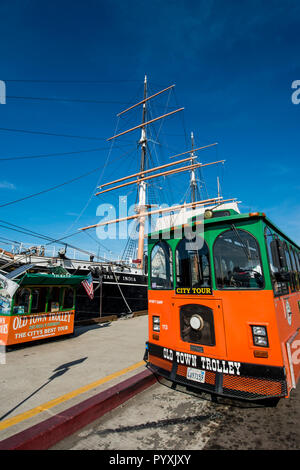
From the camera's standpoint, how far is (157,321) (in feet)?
Result: 15.6

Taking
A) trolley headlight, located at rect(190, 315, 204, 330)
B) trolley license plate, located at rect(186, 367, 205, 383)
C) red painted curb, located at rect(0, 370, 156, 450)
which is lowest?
red painted curb, located at rect(0, 370, 156, 450)

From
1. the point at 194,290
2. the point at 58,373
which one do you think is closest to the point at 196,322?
the point at 194,290

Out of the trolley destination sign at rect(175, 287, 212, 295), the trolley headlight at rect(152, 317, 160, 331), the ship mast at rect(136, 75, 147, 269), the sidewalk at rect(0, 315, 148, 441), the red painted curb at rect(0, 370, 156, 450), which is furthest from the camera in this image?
the ship mast at rect(136, 75, 147, 269)

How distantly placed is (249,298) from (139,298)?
623 inches

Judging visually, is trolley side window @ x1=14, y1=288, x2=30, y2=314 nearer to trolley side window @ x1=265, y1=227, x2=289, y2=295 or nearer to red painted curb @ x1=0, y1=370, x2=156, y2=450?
red painted curb @ x1=0, y1=370, x2=156, y2=450

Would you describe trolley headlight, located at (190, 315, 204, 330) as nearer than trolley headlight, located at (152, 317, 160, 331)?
Yes

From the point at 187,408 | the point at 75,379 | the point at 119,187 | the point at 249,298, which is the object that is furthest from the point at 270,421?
the point at 119,187

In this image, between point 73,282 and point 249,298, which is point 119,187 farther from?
point 249,298

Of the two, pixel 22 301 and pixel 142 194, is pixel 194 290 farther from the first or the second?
pixel 142 194

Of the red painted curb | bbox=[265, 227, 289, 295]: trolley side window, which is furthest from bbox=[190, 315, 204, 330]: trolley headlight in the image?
the red painted curb

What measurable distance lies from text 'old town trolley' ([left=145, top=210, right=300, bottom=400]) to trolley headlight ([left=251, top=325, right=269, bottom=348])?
0.01 meters

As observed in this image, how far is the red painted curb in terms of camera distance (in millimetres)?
2582

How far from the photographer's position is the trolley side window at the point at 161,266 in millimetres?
4773

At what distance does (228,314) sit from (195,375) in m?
1.12
